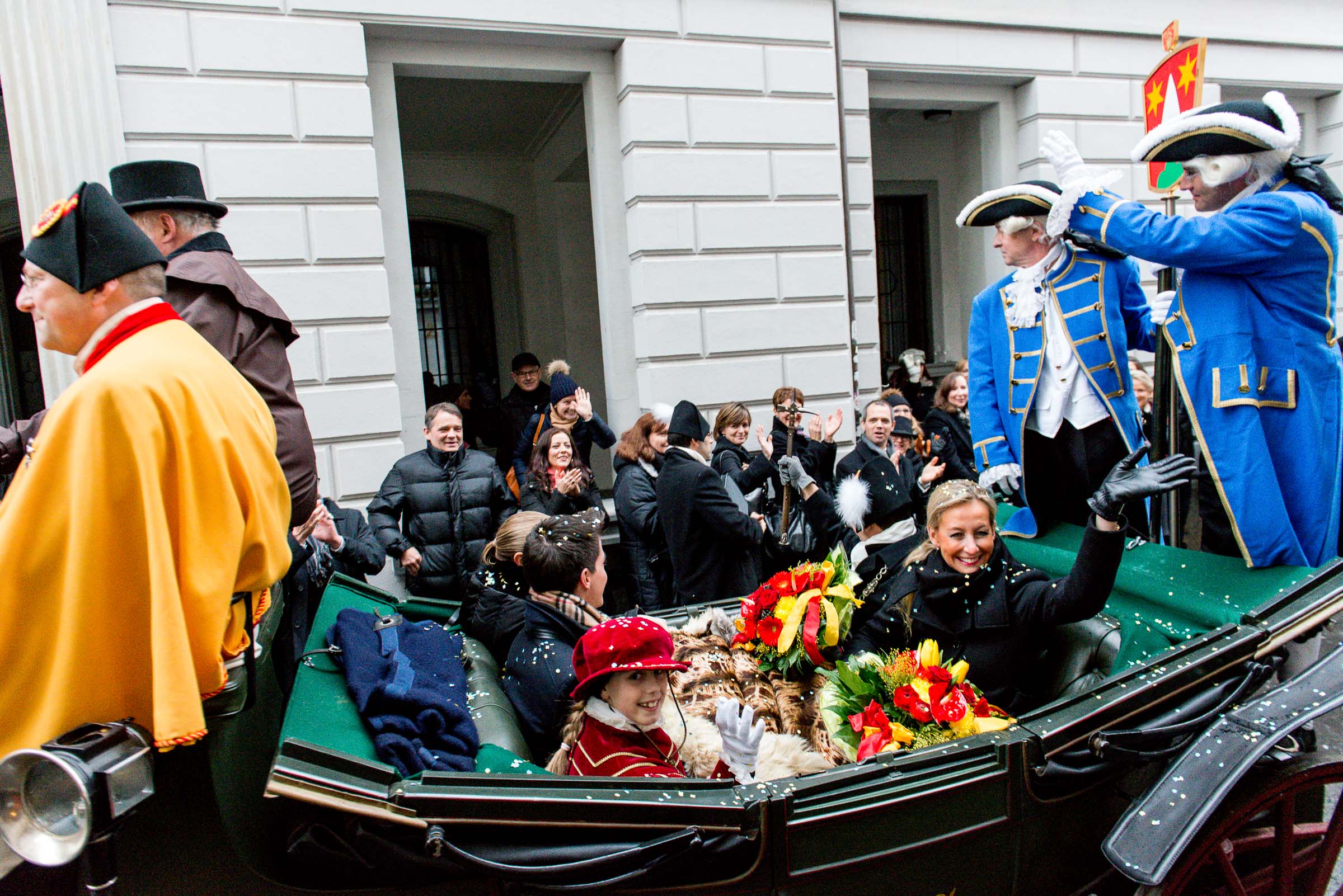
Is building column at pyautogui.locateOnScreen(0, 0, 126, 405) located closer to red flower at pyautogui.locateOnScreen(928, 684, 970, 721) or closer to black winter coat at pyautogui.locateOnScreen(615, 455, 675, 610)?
black winter coat at pyautogui.locateOnScreen(615, 455, 675, 610)

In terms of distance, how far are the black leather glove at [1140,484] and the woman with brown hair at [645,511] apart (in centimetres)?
258

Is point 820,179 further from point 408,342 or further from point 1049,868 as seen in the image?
point 1049,868

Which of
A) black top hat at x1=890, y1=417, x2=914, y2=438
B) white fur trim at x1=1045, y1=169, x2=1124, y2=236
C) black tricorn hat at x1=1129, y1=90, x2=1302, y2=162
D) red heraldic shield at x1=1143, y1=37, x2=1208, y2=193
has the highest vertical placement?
red heraldic shield at x1=1143, y1=37, x2=1208, y2=193

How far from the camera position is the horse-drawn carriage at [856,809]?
5.55ft

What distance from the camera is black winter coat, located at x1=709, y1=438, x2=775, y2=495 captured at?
467 cm

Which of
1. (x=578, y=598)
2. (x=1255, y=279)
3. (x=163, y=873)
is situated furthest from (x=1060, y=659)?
(x=163, y=873)

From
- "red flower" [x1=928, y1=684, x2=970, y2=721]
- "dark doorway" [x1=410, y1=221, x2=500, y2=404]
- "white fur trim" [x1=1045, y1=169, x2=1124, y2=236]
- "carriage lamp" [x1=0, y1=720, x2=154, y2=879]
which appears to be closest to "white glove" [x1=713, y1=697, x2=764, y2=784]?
"red flower" [x1=928, y1=684, x2=970, y2=721]

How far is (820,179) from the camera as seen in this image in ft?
22.7

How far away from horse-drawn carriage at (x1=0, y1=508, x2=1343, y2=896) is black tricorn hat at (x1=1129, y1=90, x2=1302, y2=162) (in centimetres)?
125

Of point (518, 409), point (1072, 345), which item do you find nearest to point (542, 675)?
point (1072, 345)

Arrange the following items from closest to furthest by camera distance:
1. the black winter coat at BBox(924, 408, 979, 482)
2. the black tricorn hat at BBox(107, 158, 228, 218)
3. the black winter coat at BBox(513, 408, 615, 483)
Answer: the black tricorn hat at BBox(107, 158, 228, 218) → the black winter coat at BBox(924, 408, 979, 482) → the black winter coat at BBox(513, 408, 615, 483)

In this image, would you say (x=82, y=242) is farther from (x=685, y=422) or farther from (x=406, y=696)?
(x=685, y=422)

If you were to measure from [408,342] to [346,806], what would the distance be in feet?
16.7

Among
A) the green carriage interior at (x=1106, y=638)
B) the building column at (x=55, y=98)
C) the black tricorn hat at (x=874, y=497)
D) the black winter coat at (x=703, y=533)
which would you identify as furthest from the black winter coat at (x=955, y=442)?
the building column at (x=55, y=98)
